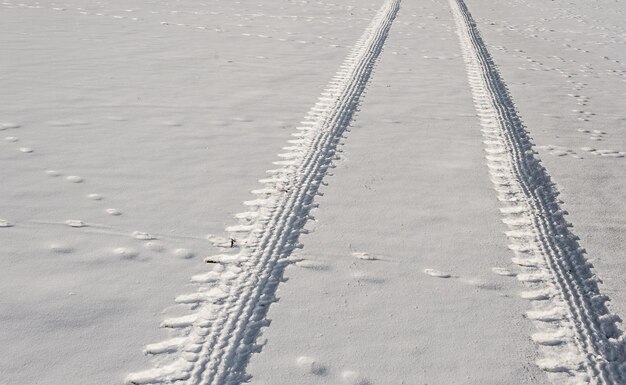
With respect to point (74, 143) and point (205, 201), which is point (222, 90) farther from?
point (205, 201)

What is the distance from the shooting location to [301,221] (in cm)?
476

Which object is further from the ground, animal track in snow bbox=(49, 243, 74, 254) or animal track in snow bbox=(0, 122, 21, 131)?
animal track in snow bbox=(0, 122, 21, 131)

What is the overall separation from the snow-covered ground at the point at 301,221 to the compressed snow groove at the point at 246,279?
0.02m

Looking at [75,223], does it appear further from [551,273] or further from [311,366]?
[551,273]

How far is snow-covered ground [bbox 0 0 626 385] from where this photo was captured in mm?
3379

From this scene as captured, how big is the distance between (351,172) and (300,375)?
2.77m

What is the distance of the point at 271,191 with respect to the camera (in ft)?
17.2

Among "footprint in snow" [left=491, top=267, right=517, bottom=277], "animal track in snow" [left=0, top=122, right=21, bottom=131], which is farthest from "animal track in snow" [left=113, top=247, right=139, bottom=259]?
"animal track in snow" [left=0, top=122, right=21, bottom=131]

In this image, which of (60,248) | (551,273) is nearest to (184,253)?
(60,248)

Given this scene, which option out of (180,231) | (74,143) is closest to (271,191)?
(180,231)

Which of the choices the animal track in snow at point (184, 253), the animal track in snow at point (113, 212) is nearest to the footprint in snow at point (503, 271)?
the animal track in snow at point (184, 253)

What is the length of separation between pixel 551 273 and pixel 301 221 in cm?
162

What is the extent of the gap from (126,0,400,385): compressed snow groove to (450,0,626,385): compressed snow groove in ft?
4.64

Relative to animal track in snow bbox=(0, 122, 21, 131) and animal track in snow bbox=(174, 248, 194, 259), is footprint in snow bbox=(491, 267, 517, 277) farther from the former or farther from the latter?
animal track in snow bbox=(0, 122, 21, 131)
